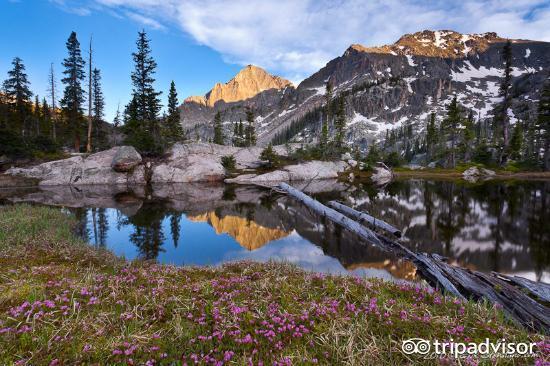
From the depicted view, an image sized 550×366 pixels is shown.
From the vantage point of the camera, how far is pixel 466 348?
3.99m

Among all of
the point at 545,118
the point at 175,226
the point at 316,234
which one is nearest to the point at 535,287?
the point at 316,234

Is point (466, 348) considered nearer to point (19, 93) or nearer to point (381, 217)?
point (381, 217)

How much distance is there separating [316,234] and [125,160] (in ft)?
143

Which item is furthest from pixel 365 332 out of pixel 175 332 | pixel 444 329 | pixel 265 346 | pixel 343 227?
pixel 343 227

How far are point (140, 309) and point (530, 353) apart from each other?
6.57 m

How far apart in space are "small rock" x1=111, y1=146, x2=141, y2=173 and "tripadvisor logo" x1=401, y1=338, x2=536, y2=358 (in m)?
53.3

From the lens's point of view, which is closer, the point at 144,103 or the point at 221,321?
the point at 221,321

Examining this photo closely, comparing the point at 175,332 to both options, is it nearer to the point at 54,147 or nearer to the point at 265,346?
the point at 265,346

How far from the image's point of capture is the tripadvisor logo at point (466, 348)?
3.88m

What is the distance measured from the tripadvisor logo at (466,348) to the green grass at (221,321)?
5.4 inches

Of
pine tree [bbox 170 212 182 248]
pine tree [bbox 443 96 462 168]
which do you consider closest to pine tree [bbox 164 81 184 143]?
pine tree [bbox 170 212 182 248]

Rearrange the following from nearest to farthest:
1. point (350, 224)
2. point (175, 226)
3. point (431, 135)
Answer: point (350, 224)
point (175, 226)
point (431, 135)

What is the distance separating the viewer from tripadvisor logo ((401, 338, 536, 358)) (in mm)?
3879

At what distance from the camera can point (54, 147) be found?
52.4m
